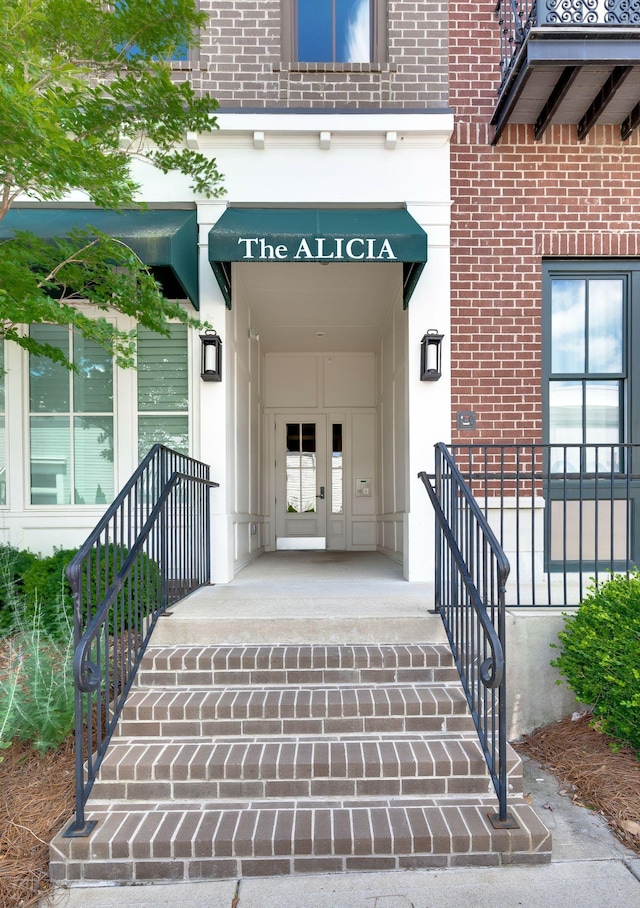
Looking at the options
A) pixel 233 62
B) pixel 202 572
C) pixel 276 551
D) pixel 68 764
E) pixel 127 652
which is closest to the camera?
pixel 68 764

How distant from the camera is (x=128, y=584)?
3.42m

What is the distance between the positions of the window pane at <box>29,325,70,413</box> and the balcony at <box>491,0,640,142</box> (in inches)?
183

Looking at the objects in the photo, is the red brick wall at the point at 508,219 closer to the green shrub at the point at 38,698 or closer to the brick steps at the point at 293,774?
the brick steps at the point at 293,774

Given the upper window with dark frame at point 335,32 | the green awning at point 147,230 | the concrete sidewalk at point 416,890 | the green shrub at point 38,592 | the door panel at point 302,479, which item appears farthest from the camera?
the door panel at point 302,479

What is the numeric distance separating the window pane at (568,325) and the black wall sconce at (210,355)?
10.6 feet

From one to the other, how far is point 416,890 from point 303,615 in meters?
1.63

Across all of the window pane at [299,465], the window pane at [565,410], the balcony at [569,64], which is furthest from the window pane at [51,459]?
the balcony at [569,64]

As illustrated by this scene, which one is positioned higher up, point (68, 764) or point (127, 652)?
point (127, 652)

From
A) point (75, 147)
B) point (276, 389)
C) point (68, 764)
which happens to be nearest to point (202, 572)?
point (68, 764)

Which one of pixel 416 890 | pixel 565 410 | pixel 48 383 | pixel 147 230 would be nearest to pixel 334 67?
pixel 147 230

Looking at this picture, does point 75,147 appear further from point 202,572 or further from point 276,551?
point 276,551

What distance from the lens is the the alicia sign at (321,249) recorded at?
459 centimetres

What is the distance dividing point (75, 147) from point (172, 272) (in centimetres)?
157

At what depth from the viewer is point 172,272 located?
4.68m
